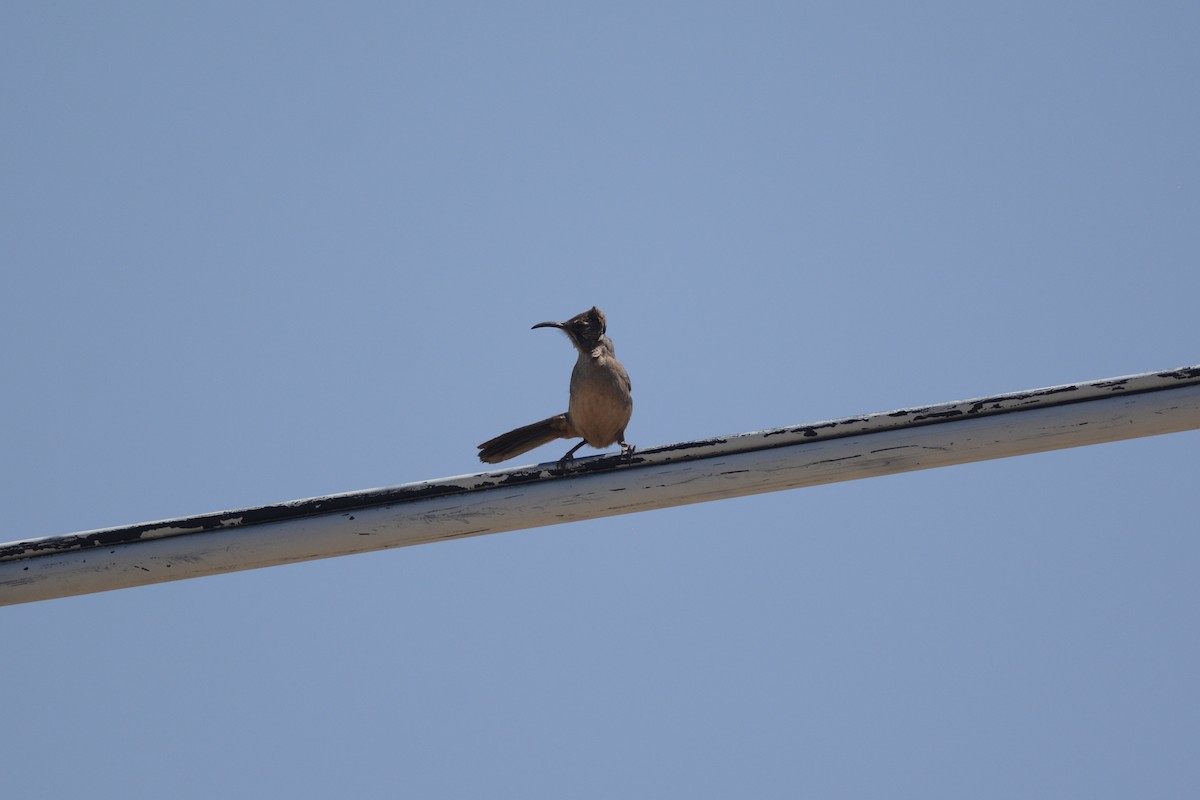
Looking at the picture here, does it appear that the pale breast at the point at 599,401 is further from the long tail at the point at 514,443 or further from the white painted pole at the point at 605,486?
the white painted pole at the point at 605,486

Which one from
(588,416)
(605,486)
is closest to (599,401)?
(588,416)

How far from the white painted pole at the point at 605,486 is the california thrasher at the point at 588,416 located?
Answer: 293 cm

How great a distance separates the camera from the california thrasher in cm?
664

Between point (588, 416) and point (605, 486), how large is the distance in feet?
9.90

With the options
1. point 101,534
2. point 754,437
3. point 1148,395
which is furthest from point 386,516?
point 1148,395

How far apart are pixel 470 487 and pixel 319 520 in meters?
0.43

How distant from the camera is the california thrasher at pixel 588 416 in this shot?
21.8 ft

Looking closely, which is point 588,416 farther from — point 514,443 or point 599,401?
point 514,443

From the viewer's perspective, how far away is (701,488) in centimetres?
364

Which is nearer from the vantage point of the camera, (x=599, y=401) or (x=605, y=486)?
(x=605, y=486)

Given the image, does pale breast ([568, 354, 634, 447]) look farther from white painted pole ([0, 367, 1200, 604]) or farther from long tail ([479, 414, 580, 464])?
white painted pole ([0, 367, 1200, 604])

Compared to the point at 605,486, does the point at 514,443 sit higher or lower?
higher

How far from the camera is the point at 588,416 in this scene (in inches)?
262

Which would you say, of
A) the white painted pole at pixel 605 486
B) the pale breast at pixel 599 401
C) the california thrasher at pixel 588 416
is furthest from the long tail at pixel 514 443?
the white painted pole at pixel 605 486
